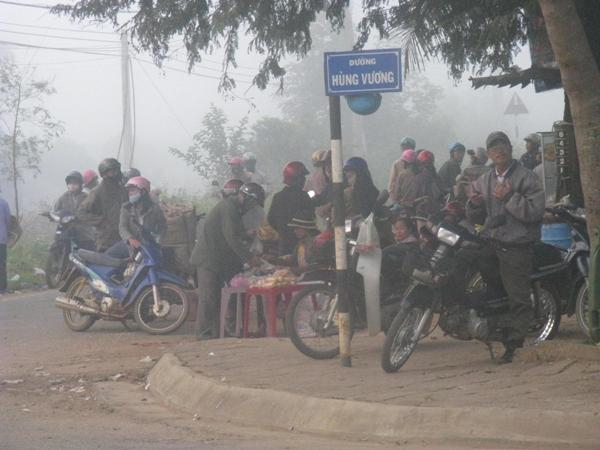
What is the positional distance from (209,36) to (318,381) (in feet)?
17.1

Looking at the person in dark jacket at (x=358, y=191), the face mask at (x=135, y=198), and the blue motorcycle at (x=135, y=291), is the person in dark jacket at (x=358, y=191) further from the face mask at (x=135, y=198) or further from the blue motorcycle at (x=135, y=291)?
the face mask at (x=135, y=198)

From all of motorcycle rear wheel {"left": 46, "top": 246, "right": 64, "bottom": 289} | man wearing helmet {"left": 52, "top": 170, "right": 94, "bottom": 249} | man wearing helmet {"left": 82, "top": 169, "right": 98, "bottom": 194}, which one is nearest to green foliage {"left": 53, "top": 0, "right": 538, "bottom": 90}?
man wearing helmet {"left": 52, "top": 170, "right": 94, "bottom": 249}

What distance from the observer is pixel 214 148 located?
35.7m

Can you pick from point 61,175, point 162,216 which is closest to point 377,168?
point 61,175

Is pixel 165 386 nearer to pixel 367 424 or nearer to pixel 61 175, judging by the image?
pixel 367 424

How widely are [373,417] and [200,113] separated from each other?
202ft

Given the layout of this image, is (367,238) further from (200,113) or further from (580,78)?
(200,113)

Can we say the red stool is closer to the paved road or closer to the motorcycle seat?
the paved road

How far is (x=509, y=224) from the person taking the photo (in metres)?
9.38

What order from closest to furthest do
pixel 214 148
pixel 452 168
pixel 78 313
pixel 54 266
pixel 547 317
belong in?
pixel 547 317 → pixel 78 313 → pixel 452 168 → pixel 54 266 → pixel 214 148

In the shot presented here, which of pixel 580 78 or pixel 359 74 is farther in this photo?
pixel 359 74

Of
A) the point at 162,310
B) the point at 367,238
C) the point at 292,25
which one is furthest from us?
the point at 162,310

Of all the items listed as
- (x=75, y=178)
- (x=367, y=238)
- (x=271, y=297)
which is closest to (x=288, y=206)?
(x=271, y=297)

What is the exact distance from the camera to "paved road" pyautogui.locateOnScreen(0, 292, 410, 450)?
296 inches
